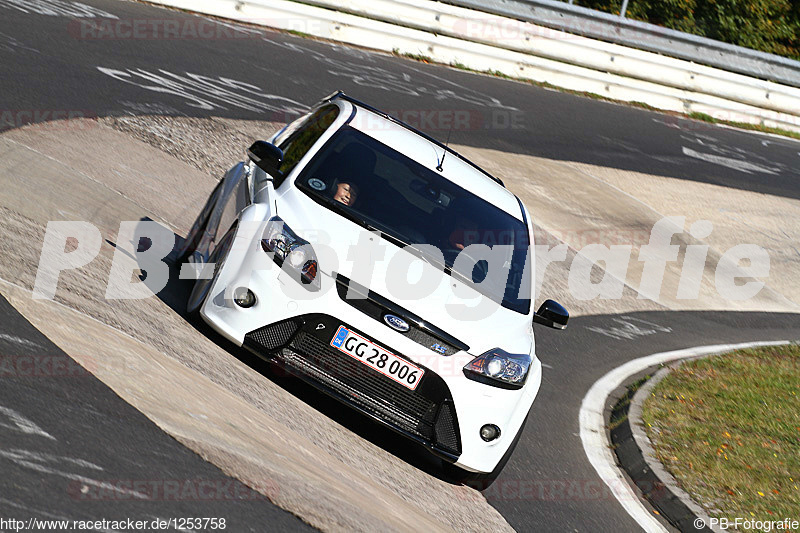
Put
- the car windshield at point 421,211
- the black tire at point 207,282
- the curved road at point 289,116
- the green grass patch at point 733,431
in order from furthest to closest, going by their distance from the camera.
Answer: the green grass patch at point 733,431, the car windshield at point 421,211, the black tire at point 207,282, the curved road at point 289,116

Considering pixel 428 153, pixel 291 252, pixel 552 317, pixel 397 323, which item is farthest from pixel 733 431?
pixel 291 252

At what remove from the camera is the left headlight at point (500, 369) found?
556 cm

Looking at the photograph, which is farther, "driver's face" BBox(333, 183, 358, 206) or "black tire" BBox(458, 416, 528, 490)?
"driver's face" BBox(333, 183, 358, 206)

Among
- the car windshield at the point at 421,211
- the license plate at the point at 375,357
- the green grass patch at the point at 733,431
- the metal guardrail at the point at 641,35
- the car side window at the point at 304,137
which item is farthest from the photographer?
the metal guardrail at the point at 641,35

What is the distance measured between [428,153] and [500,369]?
2181mm

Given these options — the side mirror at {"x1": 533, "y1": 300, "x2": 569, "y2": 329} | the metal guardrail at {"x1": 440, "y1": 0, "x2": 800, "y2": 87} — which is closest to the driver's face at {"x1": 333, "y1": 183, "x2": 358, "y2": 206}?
the side mirror at {"x1": 533, "y1": 300, "x2": 569, "y2": 329}

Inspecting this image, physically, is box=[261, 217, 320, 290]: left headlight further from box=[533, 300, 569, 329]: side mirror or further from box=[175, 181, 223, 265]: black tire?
box=[533, 300, 569, 329]: side mirror

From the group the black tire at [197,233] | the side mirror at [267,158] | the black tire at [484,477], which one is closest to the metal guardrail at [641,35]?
the black tire at [197,233]

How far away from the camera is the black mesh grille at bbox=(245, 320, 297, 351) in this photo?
214 inches

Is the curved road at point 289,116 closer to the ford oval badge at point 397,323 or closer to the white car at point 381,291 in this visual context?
the white car at point 381,291

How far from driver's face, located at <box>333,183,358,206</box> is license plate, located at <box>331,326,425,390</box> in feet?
3.95

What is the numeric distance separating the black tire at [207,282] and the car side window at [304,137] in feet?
1.80

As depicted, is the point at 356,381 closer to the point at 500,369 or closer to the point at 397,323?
the point at 397,323

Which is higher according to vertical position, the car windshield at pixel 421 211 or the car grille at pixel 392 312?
the car windshield at pixel 421 211
